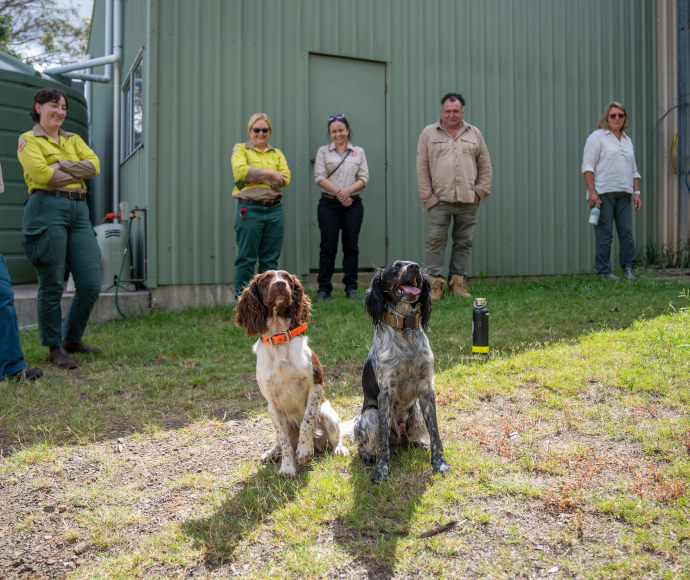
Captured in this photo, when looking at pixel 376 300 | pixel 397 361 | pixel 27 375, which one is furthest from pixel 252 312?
pixel 27 375

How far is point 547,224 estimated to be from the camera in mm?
9539

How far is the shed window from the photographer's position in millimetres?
8570

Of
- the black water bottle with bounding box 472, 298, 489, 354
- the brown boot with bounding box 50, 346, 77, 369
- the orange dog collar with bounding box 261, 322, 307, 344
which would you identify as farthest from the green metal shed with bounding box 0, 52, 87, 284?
the orange dog collar with bounding box 261, 322, 307, 344

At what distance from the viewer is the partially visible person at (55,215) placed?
5082mm

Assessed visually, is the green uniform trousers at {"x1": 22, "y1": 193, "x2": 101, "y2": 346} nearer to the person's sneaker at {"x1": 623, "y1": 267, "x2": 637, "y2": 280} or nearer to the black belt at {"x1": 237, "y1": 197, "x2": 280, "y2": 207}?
the black belt at {"x1": 237, "y1": 197, "x2": 280, "y2": 207}

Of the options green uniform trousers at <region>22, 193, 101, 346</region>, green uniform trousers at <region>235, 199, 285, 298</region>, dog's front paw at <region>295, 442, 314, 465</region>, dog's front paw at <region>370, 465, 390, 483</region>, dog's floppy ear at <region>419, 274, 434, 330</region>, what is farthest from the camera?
green uniform trousers at <region>235, 199, 285, 298</region>

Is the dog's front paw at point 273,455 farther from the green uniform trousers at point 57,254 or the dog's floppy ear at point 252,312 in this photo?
the green uniform trousers at point 57,254

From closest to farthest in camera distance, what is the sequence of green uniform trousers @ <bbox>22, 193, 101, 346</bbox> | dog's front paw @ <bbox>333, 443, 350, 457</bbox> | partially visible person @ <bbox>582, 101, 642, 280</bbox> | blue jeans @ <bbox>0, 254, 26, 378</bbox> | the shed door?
dog's front paw @ <bbox>333, 443, 350, 457</bbox> < blue jeans @ <bbox>0, 254, 26, 378</bbox> < green uniform trousers @ <bbox>22, 193, 101, 346</bbox> < partially visible person @ <bbox>582, 101, 642, 280</bbox> < the shed door

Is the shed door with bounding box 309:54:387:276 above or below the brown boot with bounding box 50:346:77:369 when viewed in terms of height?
above

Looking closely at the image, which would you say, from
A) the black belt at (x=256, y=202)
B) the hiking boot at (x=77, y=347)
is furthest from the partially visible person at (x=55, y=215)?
the black belt at (x=256, y=202)

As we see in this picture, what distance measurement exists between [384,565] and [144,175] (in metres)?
6.54

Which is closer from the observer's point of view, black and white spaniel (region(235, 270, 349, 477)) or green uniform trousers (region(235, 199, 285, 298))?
black and white spaniel (region(235, 270, 349, 477))

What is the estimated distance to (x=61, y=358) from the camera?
533 centimetres

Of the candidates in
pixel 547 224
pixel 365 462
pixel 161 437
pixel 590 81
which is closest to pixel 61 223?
pixel 161 437
